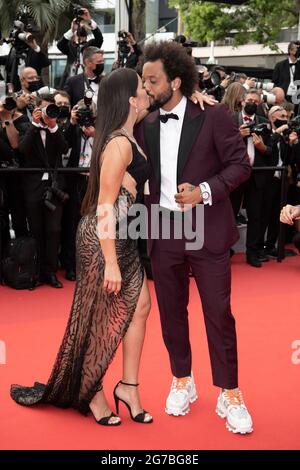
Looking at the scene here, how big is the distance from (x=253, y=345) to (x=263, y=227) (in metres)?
2.48

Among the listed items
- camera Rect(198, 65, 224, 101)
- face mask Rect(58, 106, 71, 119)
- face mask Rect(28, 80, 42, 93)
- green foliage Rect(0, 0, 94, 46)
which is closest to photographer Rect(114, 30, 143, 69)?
camera Rect(198, 65, 224, 101)

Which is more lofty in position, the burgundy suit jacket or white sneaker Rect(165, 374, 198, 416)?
the burgundy suit jacket

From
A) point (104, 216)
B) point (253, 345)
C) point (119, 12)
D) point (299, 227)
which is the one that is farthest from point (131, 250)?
point (119, 12)

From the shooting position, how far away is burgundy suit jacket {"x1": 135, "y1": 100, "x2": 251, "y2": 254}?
8.90ft

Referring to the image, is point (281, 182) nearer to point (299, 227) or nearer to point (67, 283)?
point (299, 227)

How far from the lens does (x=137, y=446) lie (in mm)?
2686

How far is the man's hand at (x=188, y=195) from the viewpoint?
2.61m

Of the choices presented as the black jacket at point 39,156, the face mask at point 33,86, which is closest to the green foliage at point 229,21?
the face mask at point 33,86

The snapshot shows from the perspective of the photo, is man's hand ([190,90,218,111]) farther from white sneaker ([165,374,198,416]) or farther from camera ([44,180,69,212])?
camera ([44,180,69,212])

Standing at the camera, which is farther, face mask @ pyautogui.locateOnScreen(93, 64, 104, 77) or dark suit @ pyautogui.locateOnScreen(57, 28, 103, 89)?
dark suit @ pyautogui.locateOnScreen(57, 28, 103, 89)

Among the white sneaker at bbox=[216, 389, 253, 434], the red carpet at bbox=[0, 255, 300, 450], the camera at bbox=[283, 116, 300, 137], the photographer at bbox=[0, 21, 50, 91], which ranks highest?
the photographer at bbox=[0, 21, 50, 91]

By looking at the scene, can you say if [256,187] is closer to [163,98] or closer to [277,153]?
[277,153]

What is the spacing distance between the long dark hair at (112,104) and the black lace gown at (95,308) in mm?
130

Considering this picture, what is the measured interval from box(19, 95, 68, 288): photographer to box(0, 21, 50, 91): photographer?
146 cm
